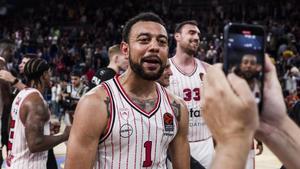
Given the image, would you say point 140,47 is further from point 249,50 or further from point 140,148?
point 249,50

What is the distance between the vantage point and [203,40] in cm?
2178

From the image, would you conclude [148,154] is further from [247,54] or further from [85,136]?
[247,54]

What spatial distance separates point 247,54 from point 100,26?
2725 cm

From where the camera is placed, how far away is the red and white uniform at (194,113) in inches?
230

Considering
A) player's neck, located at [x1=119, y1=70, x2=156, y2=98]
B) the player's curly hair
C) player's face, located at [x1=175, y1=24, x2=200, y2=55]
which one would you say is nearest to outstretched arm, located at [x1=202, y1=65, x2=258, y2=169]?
player's neck, located at [x1=119, y1=70, x2=156, y2=98]

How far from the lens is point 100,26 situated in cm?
2858

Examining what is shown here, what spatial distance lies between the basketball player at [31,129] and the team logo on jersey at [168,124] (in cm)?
146

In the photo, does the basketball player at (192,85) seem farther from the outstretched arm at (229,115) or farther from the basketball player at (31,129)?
the outstretched arm at (229,115)

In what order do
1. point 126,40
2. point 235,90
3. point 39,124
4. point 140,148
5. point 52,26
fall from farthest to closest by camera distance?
point 52,26 < point 39,124 < point 126,40 < point 140,148 < point 235,90

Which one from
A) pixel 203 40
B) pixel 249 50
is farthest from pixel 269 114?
pixel 203 40

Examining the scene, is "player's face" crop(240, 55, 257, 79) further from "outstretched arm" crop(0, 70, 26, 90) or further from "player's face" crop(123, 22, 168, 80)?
"outstretched arm" crop(0, 70, 26, 90)

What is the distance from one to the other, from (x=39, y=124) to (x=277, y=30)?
1842 centimetres

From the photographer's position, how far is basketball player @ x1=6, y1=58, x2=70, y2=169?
14.5 feet

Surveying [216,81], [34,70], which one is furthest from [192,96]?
[216,81]
